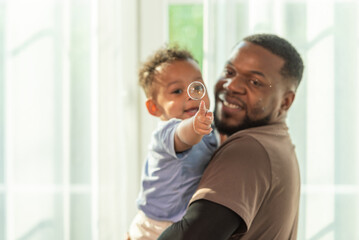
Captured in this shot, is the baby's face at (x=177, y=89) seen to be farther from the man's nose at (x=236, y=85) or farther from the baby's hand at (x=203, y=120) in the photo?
the baby's hand at (x=203, y=120)

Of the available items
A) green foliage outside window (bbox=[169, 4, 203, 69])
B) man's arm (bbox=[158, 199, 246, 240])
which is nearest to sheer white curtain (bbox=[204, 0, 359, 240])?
green foliage outside window (bbox=[169, 4, 203, 69])

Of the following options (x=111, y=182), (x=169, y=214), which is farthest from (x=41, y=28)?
Result: (x=169, y=214)

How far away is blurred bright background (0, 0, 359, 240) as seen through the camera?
2.05m

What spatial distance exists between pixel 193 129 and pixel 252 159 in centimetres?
15

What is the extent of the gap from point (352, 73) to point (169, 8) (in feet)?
2.55

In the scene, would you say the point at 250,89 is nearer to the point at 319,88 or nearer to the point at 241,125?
the point at 241,125

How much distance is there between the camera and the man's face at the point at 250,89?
129 centimetres

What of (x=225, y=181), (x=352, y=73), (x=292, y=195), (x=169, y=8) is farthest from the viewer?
(x=169, y=8)

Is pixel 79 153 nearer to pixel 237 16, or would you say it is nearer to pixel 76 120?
pixel 76 120

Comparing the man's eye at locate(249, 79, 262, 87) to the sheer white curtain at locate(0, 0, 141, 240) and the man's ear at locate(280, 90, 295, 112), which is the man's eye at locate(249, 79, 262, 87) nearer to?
the man's ear at locate(280, 90, 295, 112)

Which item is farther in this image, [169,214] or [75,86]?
[75,86]

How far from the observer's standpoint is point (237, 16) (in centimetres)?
207

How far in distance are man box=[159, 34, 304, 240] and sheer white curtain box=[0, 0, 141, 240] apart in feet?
2.79

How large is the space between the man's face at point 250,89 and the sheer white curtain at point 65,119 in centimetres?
85
